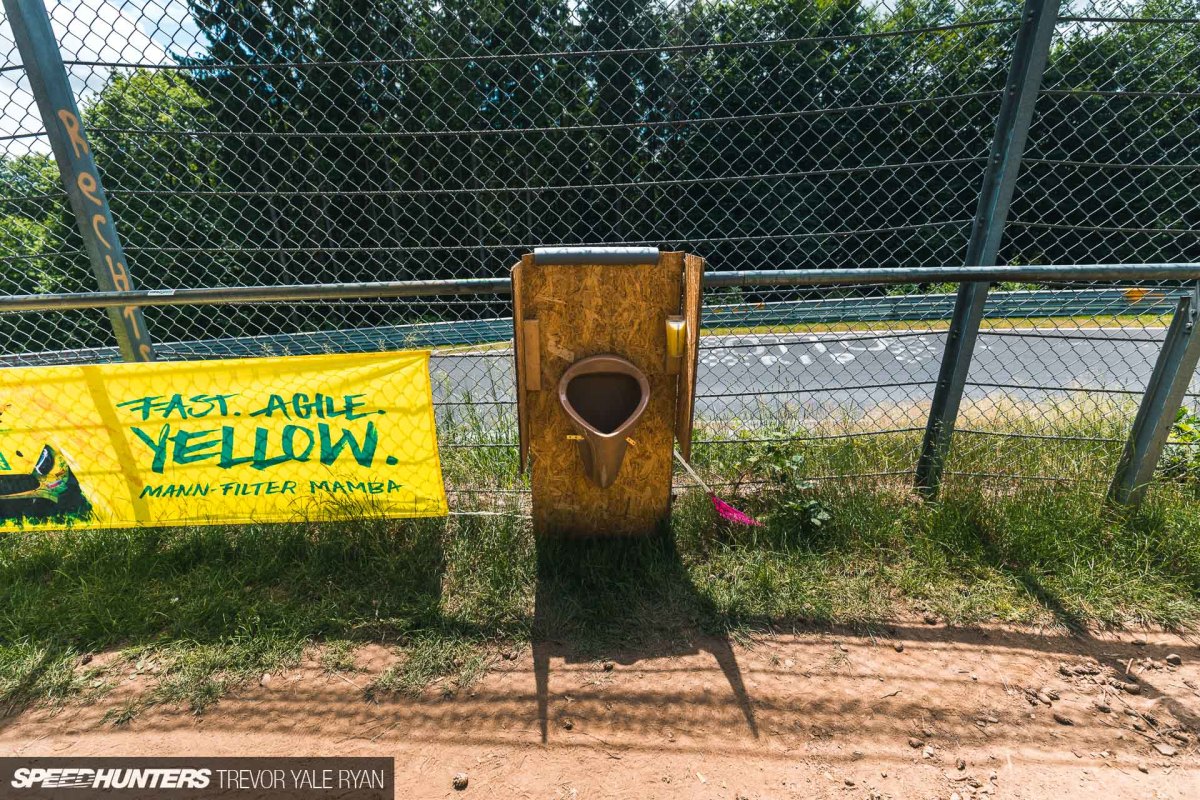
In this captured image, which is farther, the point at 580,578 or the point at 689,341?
the point at 580,578

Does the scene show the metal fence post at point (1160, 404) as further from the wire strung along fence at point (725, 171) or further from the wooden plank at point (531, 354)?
the wooden plank at point (531, 354)

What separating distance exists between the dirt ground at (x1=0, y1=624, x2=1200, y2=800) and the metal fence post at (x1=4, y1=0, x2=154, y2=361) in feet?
5.43

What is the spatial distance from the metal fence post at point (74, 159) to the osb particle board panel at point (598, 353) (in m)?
1.94

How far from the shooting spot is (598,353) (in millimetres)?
2434

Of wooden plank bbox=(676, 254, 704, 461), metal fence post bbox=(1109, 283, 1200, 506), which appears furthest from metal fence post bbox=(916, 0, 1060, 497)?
wooden plank bbox=(676, 254, 704, 461)

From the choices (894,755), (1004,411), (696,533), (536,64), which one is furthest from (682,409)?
(536,64)

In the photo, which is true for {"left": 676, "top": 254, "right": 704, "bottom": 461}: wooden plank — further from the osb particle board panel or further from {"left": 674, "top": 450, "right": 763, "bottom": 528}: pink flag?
{"left": 674, "top": 450, "right": 763, "bottom": 528}: pink flag

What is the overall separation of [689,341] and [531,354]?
0.62m

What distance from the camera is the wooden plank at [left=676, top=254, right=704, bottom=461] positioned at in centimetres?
226

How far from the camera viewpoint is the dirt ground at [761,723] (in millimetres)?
1847

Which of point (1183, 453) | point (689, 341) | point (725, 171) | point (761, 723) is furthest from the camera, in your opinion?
point (725, 171)

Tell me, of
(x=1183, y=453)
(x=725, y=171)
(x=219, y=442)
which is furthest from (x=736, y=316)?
(x=219, y=442)

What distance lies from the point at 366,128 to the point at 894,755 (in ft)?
25.8

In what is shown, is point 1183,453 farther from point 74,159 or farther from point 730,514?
point 74,159
